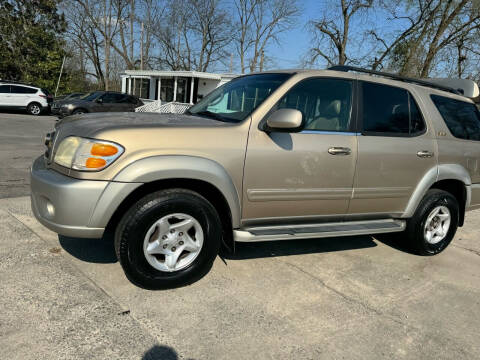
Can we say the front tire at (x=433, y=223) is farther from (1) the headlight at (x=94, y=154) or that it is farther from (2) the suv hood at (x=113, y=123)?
(1) the headlight at (x=94, y=154)

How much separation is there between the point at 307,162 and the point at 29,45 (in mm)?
31810

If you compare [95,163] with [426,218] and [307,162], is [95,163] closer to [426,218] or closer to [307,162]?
[307,162]

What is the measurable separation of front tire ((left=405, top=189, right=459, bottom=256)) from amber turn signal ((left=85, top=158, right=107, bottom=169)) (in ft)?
10.7

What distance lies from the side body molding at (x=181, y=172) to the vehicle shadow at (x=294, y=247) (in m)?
0.92

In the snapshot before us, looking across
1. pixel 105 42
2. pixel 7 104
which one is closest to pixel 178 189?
pixel 7 104

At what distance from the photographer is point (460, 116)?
4410 millimetres

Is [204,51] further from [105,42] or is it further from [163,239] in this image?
[163,239]

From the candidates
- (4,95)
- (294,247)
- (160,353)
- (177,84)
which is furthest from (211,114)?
(177,84)

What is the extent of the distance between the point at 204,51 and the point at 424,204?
44.5 m

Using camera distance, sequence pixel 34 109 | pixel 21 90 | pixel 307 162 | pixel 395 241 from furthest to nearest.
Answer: pixel 34 109 < pixel 21 90 < pixel 395 241 < pixel 307 162

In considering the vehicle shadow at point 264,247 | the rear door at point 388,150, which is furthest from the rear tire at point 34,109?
the rear door at point 388,150

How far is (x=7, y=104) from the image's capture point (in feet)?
61.1

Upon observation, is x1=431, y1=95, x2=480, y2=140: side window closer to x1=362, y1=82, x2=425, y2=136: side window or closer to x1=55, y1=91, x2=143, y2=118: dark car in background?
x1=362, y1=82, x2=425, y2=136: side window

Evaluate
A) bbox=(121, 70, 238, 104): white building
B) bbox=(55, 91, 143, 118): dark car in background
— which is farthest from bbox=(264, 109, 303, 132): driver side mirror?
bbox=(121, 70, 238, 104): white building
